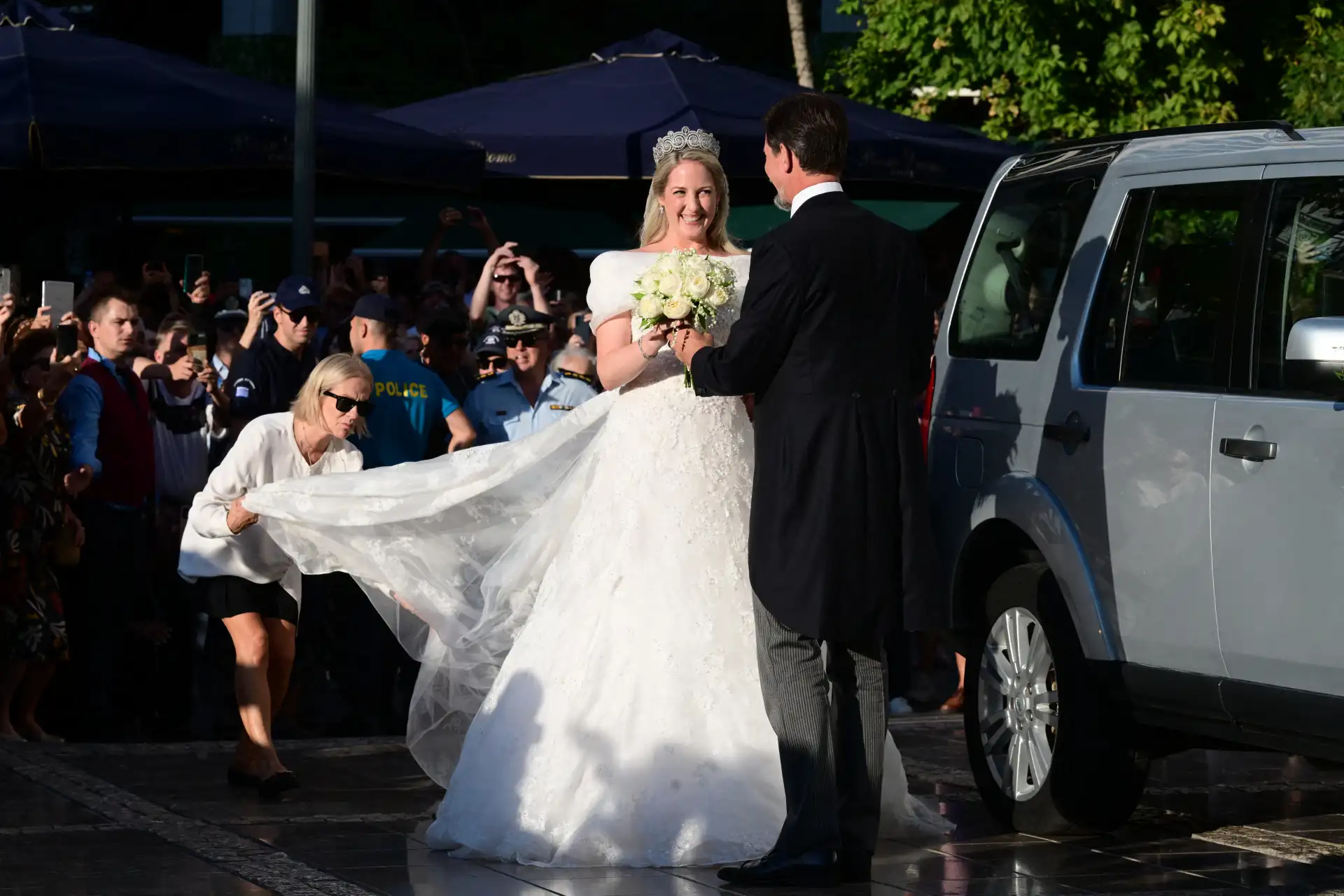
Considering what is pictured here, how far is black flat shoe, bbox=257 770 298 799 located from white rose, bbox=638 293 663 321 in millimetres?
2578

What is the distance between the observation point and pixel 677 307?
6.80m

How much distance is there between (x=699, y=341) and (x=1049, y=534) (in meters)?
1.39

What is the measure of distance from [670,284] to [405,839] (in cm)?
207

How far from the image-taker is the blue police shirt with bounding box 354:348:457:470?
10.6 meters

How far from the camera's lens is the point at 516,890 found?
656 cm

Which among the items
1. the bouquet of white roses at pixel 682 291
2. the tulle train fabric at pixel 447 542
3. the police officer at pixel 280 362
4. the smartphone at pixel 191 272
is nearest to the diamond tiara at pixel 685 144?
the bouquet of white roses at pixel 682 291

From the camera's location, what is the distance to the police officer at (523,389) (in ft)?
36.6

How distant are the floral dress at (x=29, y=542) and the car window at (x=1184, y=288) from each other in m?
4.84

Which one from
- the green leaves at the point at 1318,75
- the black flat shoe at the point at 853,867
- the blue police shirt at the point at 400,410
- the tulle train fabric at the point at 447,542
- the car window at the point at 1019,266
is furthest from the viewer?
the green leaves at the point at 1318,75

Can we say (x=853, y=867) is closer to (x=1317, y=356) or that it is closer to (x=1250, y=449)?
(x=1250, y=449)

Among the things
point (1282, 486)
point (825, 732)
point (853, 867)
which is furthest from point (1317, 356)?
point (853, 867)

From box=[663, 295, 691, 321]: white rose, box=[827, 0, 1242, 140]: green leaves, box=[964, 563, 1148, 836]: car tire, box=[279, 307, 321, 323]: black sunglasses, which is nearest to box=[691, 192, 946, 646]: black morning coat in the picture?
box=[663, 295, 691, 321]: white rose

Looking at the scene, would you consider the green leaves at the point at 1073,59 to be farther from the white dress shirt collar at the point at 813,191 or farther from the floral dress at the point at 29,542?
→ the white dress shirt collar at the point at 813,191

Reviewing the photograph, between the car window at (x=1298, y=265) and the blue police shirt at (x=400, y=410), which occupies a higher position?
the car window at (x=1298, y=265)
